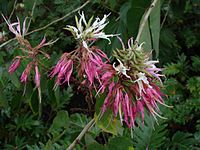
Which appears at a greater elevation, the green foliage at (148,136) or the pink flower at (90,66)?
the pink flower at (90,66)

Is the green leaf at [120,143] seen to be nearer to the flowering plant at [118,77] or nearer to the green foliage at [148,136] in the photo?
the flowering plant at [118,77]

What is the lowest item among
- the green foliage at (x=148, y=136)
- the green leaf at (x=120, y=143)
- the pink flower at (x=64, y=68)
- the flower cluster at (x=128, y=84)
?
the green foliage at (x=148, y=136)

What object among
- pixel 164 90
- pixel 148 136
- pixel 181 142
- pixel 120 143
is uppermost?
pixel 120 143

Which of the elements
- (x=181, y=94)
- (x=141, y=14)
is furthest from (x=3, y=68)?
(x=181, y=94)

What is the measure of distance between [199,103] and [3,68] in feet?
3.16

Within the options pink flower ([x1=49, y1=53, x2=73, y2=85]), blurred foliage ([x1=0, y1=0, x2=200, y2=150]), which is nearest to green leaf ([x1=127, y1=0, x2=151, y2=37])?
blurred foliage ([x1=0, y1=0, x2=200, y2=150])

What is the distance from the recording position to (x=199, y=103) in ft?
5.40

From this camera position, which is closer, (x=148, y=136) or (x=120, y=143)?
(x=120, y=143)

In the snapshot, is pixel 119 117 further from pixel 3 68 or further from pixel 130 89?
pixel 3 68

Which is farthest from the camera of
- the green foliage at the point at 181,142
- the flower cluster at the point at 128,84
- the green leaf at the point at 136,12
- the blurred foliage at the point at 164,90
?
the green foliage at the point at 181,142

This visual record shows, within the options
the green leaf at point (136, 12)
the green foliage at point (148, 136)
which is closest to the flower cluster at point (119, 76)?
the green leaf at point (136, 12)

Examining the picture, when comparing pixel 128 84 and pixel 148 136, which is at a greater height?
pixel 128 84

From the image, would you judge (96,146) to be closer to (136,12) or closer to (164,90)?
(136,12)

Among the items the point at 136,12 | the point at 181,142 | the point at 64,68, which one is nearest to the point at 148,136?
the point at 181,142
